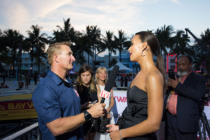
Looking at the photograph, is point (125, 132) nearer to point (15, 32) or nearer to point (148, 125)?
point (148, 125)

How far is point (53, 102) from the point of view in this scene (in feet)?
4.90

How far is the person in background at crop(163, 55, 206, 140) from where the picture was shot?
240cm

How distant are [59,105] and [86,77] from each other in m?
2.05

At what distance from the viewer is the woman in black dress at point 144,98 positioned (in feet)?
4.39

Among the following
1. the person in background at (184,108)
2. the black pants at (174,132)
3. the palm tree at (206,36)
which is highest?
the palm tree at (206,36)

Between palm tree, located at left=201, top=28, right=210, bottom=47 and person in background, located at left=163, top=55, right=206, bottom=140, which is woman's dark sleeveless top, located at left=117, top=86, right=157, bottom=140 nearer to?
person in background, located at left=163, top=55, right=206, bottom=140

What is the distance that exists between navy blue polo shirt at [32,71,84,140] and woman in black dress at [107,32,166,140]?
51 centimetres

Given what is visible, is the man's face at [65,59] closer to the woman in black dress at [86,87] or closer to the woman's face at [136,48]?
the woman's face at [136,48]

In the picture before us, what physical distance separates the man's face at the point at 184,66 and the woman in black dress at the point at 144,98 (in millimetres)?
1460

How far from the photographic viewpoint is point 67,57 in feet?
6.10

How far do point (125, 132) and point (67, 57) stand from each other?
108 cm

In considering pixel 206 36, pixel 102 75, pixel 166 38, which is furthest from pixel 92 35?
pixel 102 75

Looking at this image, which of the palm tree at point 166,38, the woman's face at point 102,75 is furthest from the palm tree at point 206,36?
the woman's face at point 102,75

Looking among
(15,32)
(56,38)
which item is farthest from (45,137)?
(15,32)
